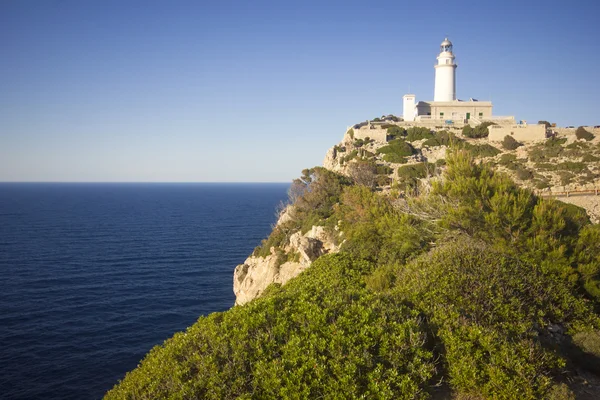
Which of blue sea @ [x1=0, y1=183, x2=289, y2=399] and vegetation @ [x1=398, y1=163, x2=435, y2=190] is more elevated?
vegetation @ [x1=398, y1=163, x2=435, y2=190]

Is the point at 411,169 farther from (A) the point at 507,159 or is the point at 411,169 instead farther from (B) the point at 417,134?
(B) the point at 417,134

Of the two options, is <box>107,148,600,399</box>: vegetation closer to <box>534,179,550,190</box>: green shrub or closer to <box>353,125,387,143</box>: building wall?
<box>534,179,550,190</box>: green shrub

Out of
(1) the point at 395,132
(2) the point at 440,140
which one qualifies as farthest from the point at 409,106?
(2) the point at 440,140

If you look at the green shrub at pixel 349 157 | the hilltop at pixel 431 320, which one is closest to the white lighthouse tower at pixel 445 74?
the green shrub at pixel 349 157

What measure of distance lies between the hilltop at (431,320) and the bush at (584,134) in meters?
30.9

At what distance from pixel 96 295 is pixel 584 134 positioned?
51988 millimetres

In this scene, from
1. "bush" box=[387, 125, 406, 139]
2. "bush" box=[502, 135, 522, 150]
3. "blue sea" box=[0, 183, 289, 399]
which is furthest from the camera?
"bush" box=[387, 125, 406, 139]

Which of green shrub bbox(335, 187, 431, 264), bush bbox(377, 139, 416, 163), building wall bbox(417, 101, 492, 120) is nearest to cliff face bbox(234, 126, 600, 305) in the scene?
bush bbox(377, 139, 416, 163)

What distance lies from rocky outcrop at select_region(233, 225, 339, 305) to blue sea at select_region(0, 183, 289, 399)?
4.92 metres

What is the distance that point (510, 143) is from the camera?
38.0m

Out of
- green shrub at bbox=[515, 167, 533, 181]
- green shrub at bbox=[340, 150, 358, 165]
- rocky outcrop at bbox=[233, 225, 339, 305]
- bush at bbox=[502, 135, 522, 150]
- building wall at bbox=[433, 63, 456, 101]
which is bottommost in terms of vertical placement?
rocky outcrop at bbox=[233, 225, 339, 305]

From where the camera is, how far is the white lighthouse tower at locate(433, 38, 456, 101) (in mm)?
52125

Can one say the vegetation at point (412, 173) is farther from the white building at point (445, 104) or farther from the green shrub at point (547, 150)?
the white building at point (445, 104)

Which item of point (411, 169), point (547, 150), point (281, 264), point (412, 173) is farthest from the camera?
point (547, 150)
